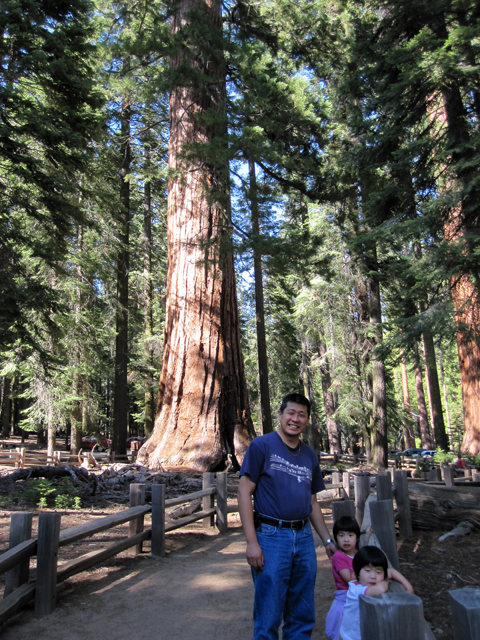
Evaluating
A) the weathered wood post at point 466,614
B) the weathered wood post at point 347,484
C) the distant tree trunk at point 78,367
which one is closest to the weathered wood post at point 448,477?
the weathered wood post at point 347,484

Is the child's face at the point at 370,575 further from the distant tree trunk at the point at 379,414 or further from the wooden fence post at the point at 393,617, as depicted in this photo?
the distant tree trunk at the point at 379,414

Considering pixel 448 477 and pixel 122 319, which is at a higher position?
pixel 122 319

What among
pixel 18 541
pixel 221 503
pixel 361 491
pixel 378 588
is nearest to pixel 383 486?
pixel 361 491

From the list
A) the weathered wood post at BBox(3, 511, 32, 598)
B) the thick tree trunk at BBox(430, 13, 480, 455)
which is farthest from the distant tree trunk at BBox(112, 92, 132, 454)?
the weathered wood post at BBox(3, 511, 32, 598)

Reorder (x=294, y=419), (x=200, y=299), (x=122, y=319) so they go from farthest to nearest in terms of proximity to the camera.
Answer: (x=122, y=319)
(x=200, y=299)
(x=294, y=419)

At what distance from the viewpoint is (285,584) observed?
2.84 metres

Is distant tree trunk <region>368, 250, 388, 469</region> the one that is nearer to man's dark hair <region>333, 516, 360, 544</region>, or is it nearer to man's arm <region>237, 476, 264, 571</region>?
man's dark hair <region>333, 516, 360, 544</region>

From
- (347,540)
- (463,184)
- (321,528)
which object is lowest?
(347,540)

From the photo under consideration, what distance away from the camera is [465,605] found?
1390 mm

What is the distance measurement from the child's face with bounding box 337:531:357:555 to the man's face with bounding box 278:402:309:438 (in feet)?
2.73

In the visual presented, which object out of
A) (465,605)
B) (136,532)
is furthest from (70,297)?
(465,605)

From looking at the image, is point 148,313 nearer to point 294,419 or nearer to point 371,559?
point 294,419

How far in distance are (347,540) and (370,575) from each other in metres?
0.67

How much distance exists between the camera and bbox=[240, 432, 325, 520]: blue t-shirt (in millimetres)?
2936
